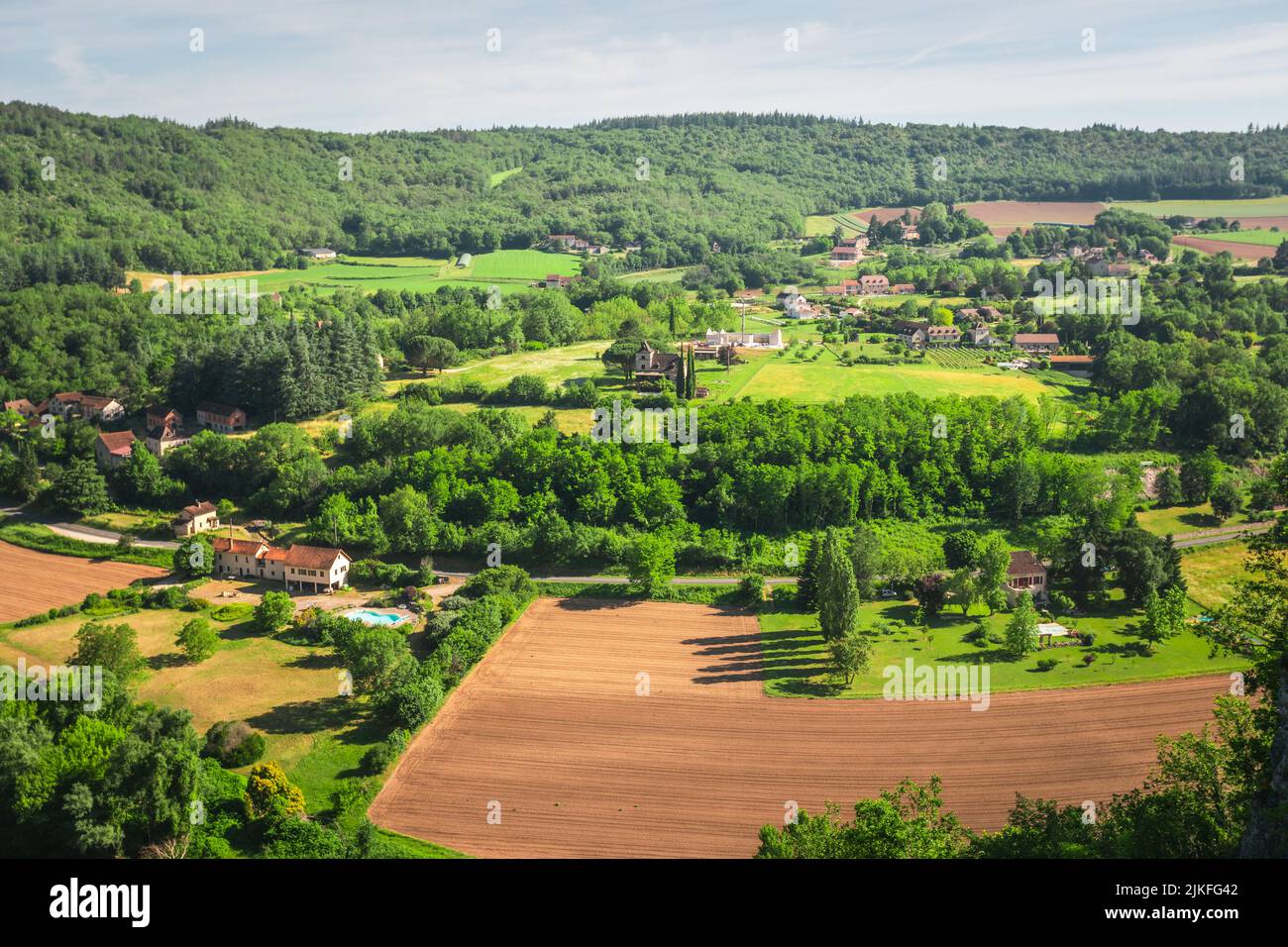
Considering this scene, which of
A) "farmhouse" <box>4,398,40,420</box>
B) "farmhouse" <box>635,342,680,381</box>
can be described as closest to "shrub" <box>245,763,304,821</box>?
"farmhouse" <box>635,342,680,381</box>

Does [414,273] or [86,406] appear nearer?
[86,406]

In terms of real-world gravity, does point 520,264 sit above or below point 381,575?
above

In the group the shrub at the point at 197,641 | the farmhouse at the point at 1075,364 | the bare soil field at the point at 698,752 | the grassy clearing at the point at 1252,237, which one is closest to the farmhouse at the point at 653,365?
the farmhouse at the point at 1075,364

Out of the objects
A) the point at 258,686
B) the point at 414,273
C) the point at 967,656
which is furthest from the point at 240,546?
the point at 414,273

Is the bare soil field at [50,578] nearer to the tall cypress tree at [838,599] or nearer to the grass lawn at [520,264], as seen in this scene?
the tall cypress tree at [838,599]

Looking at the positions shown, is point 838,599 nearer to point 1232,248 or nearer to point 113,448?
point 113,448

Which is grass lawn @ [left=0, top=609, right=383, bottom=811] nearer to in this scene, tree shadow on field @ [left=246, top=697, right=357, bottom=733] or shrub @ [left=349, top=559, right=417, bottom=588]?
tree shadow on field @ [left=246, top=697, right=357, bottom=733]
